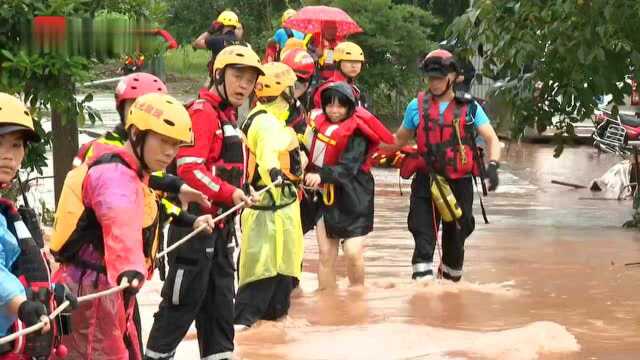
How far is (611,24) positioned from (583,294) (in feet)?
8.52

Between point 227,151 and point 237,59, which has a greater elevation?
point 237,59

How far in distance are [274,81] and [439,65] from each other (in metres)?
1.72

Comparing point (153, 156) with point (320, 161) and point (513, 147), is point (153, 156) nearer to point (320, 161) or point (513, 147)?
point (320, 161)

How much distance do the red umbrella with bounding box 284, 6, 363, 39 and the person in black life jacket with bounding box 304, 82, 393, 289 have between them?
4.44 metres

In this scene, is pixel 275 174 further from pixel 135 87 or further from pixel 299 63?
pixel 299 63

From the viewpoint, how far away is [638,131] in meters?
20.6

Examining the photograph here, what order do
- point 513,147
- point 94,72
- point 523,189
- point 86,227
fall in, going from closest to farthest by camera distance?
point 86,227
point 94,72
point 523,189
point 513,147

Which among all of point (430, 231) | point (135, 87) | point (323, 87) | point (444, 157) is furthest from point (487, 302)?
point (135, 87)

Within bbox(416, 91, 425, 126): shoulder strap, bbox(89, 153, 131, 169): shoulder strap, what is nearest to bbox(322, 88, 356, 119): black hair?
bbox(416, 91, 425, 126): shoulder strap

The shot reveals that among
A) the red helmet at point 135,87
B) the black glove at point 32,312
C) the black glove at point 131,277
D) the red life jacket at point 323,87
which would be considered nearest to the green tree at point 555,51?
the red life jacket at point 323,87

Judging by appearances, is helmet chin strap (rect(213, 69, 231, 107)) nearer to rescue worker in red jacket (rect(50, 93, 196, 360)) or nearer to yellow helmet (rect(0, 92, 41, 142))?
rescue worker in red jacket (rect(50, 93, 196, 360))

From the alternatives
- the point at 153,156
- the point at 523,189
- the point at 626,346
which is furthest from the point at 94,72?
the point at 523,189

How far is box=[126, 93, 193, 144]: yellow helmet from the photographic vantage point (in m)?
5.99

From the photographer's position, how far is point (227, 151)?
25.9 feet
